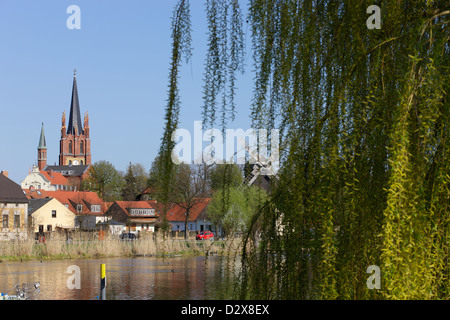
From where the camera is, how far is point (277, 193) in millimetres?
2514

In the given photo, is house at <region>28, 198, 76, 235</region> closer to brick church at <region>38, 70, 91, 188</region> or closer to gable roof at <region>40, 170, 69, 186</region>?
gable roof at <region>40, 170, 69, 186</region>

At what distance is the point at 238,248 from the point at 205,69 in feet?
3.21

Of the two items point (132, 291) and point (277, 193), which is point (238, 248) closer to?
point (277, 193)

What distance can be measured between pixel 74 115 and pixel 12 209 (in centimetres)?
7102

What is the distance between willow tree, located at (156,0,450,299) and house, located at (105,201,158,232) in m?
48.8

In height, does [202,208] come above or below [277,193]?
below

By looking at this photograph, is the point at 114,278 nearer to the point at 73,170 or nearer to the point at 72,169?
the point at 73,170

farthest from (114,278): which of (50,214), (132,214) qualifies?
(132,214)

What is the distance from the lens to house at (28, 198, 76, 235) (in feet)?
157

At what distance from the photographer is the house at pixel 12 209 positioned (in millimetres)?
37781

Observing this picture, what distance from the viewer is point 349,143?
2031 mm

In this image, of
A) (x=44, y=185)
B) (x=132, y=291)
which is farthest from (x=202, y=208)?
(x=44, y=185)

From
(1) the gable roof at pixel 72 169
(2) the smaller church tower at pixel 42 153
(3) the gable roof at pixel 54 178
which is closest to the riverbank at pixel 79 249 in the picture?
(3) the gable roof at pixel 54 178
